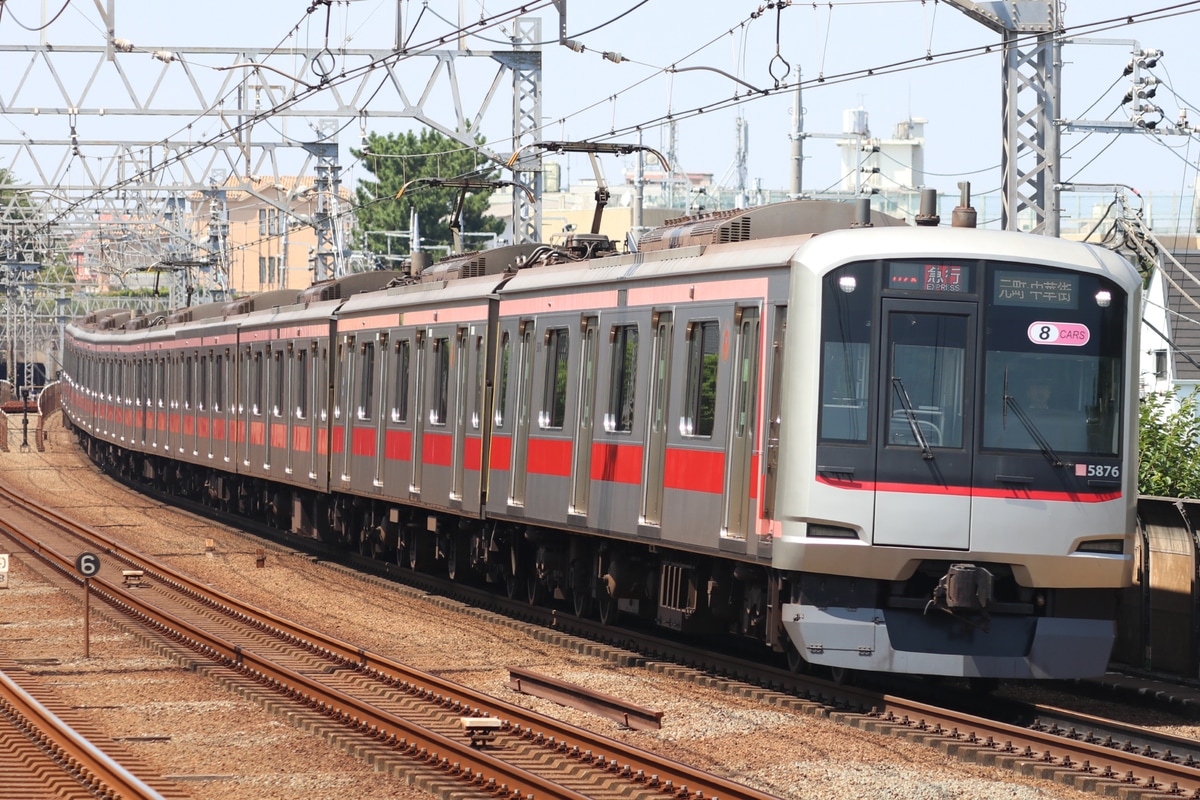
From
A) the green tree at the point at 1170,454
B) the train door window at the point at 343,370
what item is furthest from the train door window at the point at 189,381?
the green tree at the point at 1170,454

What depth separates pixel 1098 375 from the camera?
11711 millimetres

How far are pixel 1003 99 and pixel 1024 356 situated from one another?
4.88m

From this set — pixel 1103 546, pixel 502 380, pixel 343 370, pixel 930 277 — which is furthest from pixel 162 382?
pixel 1103 546

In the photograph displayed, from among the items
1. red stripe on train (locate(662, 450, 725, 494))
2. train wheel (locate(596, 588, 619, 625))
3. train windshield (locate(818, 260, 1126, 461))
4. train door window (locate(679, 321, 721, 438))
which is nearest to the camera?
train windshield (locate(818, 260, 1126, 461))

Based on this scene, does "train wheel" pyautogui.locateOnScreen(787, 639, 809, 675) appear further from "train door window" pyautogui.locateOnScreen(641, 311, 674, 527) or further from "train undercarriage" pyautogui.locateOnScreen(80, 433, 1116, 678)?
"train door window" pyautogui.locateOnScreen(641, 311, 674, 527)

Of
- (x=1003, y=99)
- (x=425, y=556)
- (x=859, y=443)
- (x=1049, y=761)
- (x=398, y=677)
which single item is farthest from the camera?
(x=425, y=556)

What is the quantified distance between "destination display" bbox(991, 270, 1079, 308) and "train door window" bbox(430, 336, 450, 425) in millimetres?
8071

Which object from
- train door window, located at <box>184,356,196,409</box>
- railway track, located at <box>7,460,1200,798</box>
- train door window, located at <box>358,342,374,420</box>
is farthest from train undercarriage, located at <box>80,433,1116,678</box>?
train door window, located at <box>184,356,196,409</box>

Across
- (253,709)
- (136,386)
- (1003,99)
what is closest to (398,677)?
(253,709)

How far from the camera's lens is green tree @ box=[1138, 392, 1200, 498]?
52.5 feet

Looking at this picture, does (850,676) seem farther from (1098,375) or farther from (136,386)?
(136,386)

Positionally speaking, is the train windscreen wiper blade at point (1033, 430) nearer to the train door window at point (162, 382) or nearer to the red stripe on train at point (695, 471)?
the red stripe on train at point (695, 471)

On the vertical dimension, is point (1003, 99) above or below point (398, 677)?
above

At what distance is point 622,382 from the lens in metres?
14.6
